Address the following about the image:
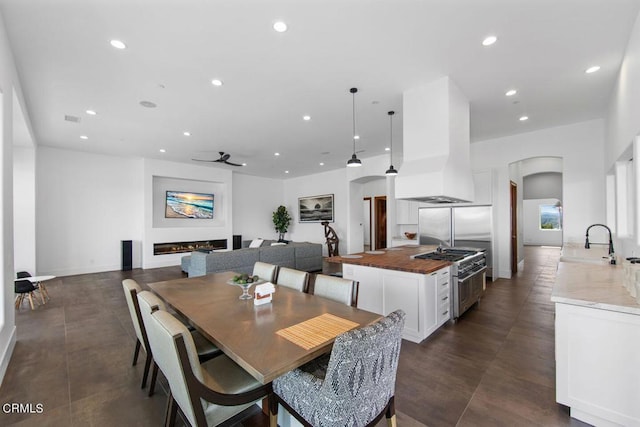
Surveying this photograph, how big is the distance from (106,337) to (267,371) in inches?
127

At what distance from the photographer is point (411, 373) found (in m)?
2.46

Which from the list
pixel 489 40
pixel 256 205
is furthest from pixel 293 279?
pixel 256 205

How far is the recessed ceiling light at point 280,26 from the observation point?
94.7 inches

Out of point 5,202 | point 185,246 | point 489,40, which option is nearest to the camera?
point 5,202

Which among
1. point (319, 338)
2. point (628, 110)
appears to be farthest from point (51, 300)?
point (628, 110)

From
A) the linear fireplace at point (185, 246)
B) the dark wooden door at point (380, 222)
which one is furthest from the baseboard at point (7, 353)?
the dark wooden door at point (380, 222)

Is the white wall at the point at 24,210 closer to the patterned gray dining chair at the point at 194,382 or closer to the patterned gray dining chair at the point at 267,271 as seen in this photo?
the patterned gray dining chair at the point at 267,271

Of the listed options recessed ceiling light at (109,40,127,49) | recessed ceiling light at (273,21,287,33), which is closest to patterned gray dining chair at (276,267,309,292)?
recessed ceiling light at (273,21,287,33)

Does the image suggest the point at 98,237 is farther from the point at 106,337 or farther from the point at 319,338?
the point at 319,338

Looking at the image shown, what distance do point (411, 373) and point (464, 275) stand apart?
1.81 meters

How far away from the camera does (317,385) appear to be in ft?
4.50

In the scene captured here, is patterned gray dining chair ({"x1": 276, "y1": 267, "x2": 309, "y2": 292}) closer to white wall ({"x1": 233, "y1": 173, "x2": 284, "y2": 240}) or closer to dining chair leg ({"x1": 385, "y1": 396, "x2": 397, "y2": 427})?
dining chair leg ({"x1": 385, "y1": 396, "x2": 397, "y2": 427})

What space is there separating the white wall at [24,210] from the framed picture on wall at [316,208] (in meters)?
7.30

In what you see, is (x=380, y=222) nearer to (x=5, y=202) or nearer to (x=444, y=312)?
(x=444, y=312)
